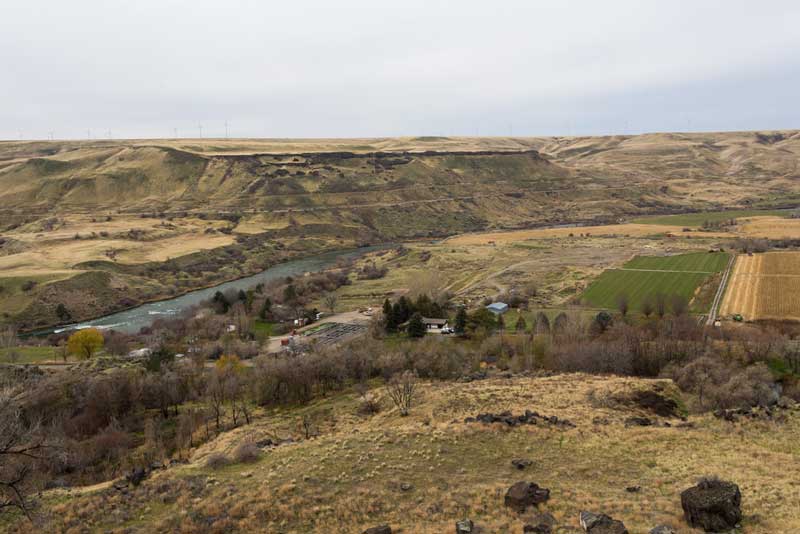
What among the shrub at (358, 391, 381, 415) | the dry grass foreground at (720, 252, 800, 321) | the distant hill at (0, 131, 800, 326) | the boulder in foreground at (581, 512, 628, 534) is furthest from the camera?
the distant hill at (0, 131, 800, 326)

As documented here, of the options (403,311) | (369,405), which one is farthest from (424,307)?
(369,405)

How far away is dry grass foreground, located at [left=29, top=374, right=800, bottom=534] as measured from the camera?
72.2 ft

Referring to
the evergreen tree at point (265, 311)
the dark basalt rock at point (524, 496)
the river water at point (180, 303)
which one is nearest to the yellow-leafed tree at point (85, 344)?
the river water at point (180, 303)

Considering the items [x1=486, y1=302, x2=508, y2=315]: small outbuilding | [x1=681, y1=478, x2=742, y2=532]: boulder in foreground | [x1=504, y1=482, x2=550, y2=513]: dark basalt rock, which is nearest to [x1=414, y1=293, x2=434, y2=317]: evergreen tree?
[x1=486, y1=302, x2=508, y2=315]: small outbuilding

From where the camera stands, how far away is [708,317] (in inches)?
2827

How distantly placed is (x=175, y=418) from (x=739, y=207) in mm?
215489

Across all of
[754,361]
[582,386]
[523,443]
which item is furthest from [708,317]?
[523,443]

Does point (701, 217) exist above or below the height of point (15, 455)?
above

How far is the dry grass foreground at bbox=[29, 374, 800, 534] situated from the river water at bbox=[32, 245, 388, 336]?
2447 inches

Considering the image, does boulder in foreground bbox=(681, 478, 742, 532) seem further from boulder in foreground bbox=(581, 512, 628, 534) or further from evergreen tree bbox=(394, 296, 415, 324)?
evergreen tree bbox=(394, 296, 415, 324)

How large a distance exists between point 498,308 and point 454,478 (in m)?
55.6

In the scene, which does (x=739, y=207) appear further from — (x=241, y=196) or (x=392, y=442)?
(x=392, y=442)

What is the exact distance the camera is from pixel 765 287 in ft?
276

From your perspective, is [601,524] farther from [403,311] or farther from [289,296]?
[289,296]
